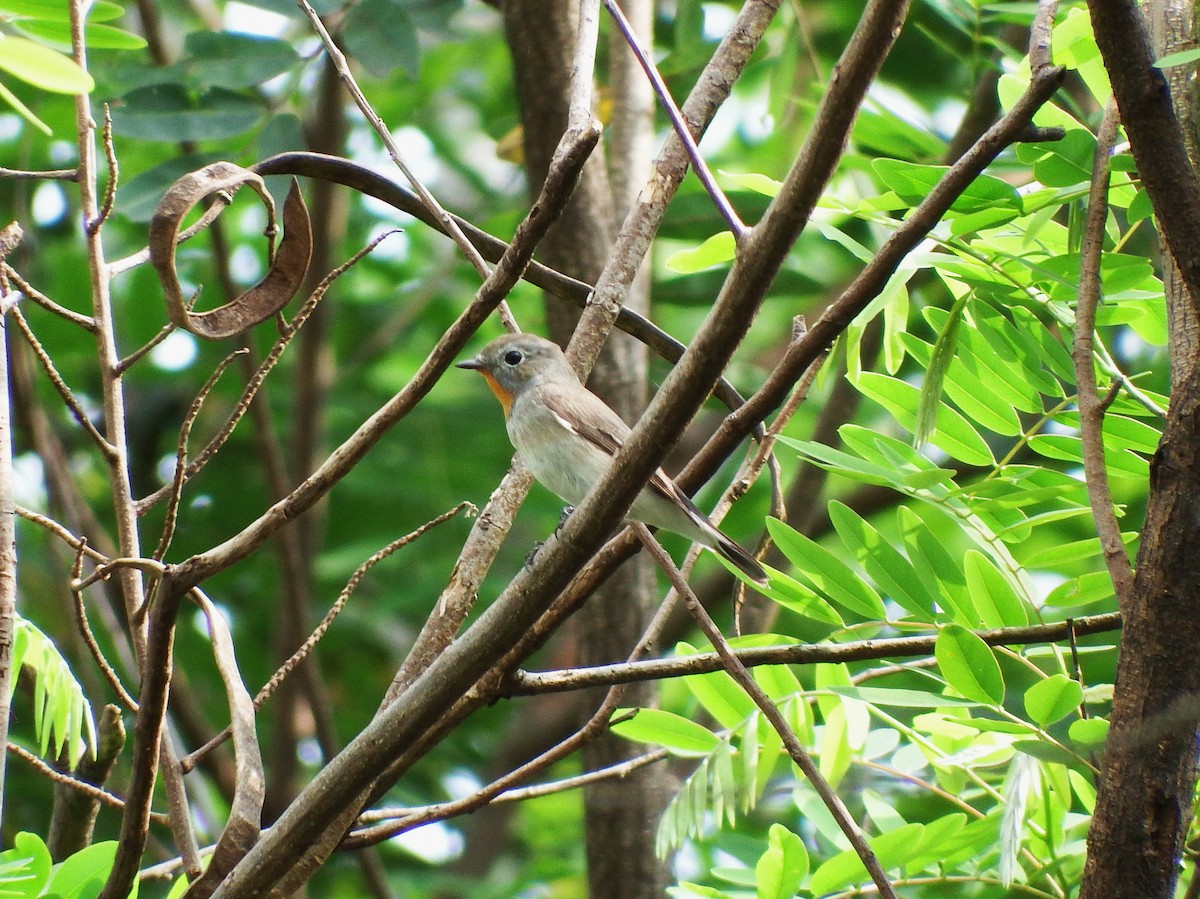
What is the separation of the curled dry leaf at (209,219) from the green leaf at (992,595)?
1.14 metres

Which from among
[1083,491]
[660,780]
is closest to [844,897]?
[1083,491]

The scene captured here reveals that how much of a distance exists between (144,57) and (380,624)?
2489mm

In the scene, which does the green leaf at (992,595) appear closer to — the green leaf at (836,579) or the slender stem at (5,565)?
the green leaf at (836,579)

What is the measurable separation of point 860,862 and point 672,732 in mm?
415

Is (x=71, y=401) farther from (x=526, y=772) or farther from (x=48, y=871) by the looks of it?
(x=526, y=772)

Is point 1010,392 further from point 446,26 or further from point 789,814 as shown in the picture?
point 789,814

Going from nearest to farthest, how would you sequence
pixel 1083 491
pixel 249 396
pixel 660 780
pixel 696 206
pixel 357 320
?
pixel 249 396 → pixel 1083 491 → pixel 660 780 → pixel 696 206 → pixel 357 320

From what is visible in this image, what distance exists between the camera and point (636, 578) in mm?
3783

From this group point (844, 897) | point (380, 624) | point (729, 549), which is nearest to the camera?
point (844, 897)

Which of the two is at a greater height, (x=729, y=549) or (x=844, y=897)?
(x=729, y=549)

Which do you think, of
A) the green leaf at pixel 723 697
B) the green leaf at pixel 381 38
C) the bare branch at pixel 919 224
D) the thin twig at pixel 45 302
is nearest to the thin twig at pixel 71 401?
the thin twig at pixel 45 302

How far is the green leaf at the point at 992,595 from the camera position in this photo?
1979 millimetres

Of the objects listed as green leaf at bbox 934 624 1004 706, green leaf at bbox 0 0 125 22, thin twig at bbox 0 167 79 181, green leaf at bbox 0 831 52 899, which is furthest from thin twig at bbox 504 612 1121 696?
green leaf at bbox 0 0 125 22

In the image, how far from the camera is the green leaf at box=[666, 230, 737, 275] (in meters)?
2.29
